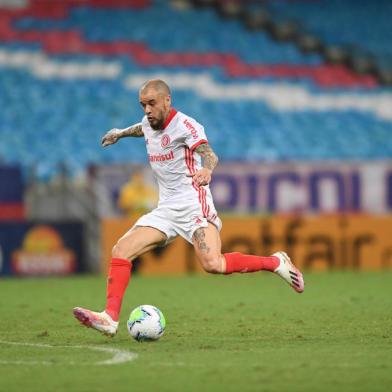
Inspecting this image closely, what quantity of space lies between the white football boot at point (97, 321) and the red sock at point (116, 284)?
128 millimetres

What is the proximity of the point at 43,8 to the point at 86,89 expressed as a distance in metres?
3.13

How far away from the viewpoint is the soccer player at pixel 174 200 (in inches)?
324

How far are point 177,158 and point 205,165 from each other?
0.41 m

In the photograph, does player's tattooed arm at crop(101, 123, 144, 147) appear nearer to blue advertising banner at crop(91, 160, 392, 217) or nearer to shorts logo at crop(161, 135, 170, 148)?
shorts logo at crop(161, 135, 170, 148)

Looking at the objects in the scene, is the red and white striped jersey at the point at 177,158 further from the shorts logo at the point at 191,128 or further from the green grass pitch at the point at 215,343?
the green grass pitch at the point at 215,343

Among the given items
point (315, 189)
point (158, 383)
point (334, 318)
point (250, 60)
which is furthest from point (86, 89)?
point (158, 383)

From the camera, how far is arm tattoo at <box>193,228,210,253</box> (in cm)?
840

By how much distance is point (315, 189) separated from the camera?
803 inches

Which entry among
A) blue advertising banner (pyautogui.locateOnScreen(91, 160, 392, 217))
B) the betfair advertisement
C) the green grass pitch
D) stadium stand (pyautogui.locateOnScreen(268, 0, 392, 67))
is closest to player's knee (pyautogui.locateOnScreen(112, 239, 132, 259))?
the green grass pitch

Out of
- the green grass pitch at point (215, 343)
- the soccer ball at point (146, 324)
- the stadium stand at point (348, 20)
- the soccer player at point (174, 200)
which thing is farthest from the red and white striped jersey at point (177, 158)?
the stadium stand at point (348, 20)

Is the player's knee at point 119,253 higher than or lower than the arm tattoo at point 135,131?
lower

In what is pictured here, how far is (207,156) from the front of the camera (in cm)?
819

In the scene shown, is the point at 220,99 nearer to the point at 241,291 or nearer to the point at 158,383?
the point at 241,291

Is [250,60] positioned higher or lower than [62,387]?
higher
